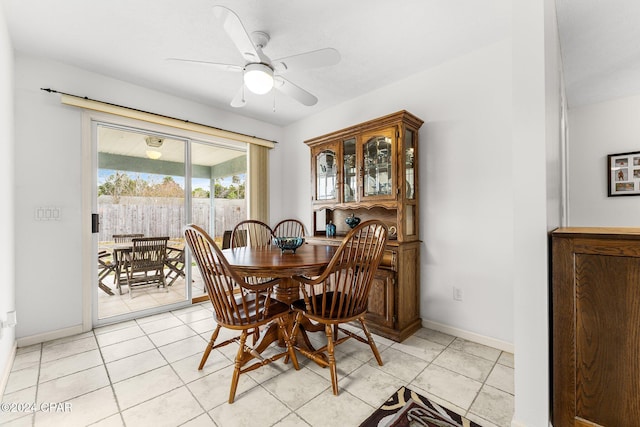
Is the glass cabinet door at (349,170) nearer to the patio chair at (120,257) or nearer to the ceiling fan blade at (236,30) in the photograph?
the ceiling fan blade at (236,30)

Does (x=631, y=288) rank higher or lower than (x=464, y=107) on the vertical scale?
lower

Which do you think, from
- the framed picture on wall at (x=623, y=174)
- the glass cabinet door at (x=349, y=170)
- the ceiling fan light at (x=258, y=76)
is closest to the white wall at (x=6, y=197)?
the ceiling fan light at (x=258, y=76)

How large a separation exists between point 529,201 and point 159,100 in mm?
3574

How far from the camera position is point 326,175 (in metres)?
3.23

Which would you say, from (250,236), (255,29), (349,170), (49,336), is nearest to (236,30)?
(255,29)

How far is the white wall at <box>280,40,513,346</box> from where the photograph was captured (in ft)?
7.33

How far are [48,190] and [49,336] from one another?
1304 mm

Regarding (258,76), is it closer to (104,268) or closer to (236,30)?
(236,30)

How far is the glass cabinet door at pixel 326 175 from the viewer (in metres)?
3.13

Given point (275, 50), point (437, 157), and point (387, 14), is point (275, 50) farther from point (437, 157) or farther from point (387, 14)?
point (437, 157)

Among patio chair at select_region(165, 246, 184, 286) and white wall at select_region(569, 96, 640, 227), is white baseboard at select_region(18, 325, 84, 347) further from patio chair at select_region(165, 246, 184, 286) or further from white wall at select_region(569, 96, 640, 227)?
white wall at select_region(569, 96, 640, 227)

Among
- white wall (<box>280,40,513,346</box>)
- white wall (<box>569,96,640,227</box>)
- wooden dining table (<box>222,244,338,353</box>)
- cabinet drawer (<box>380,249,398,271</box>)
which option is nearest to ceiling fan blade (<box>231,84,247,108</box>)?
wooden dining table (<box>222,244,338,353</box>)

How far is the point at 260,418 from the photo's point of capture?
147cm

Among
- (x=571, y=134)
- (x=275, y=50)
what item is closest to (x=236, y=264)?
(x=275, y=50)
